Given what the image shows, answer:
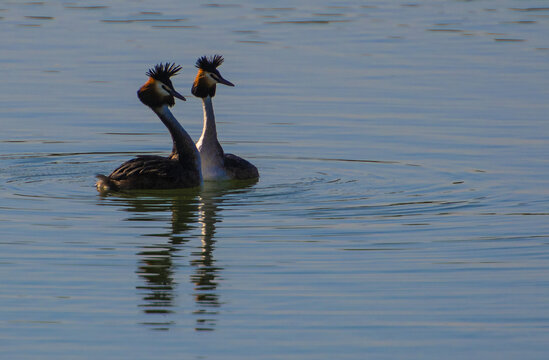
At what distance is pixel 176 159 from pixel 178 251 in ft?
13.2

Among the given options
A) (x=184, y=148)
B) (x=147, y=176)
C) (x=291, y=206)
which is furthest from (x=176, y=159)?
(x=291, y=206)

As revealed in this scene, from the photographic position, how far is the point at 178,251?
12406 millimetres

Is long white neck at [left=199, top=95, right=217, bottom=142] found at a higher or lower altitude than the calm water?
higher

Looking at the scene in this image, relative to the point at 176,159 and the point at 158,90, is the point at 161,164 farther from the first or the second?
the point at 158,90

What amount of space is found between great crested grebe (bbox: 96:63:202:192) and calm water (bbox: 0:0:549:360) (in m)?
0.21

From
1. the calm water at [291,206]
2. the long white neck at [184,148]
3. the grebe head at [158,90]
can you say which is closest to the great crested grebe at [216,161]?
the calm water at [291,206]

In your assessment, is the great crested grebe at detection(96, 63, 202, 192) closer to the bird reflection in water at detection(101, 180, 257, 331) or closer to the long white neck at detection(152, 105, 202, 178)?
the long white neck at detection(152, 105, 202, 178)

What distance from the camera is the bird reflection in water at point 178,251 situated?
10245mm

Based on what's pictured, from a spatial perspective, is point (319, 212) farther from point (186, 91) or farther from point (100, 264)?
point (186, 91)

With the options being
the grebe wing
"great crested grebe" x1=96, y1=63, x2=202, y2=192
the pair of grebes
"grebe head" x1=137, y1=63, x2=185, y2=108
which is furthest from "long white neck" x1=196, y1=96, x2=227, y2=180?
"grebe head" x1=137, y1=63, x2=185, y2=108

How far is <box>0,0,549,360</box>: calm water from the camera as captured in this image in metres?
9.78

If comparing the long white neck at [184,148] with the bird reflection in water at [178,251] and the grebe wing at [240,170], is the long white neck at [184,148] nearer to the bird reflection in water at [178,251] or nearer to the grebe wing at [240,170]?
the bird reflection in water at [178,251]

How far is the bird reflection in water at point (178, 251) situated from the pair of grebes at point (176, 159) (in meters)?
0.16

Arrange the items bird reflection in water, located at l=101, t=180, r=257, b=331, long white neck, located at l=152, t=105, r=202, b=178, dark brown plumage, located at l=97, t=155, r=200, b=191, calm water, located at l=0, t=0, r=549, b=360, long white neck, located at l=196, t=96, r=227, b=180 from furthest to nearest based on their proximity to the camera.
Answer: long white neck, located at l=196, t=96, r=227, b=180 → long white neck, located at l=152, t=105, r=202, b=178 → dark brown plumage, located at l=97, t=155, r=200, b=191 → bird reflection in water, located at l=101, t=180, r=257, b=331 → calm water, located at l=0, t=0, r=549, b=360
